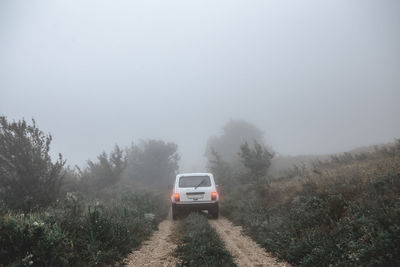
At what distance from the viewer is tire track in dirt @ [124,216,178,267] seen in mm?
4808

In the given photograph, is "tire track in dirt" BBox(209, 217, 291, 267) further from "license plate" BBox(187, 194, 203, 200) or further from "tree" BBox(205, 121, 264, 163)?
"tree" BBox(205, 121, 264, 163)

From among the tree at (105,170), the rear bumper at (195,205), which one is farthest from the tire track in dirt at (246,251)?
the tree at (105,170)

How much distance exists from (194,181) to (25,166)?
6.82 m

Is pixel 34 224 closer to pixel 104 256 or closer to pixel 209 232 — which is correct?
pixel 104 256

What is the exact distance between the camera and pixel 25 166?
10086 millimetres

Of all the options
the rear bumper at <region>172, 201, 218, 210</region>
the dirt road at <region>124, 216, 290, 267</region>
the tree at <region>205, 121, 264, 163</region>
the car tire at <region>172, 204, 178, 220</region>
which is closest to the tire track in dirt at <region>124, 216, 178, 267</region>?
the dirt road at <region>124, 216, 290, 267</region>

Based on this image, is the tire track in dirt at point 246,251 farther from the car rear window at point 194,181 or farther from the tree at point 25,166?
the tree at point 25,166

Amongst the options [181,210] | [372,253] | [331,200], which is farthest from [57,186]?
[372,253]

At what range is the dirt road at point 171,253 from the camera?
4.80m

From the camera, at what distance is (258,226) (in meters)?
7.43

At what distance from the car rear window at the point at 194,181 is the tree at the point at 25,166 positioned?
5.13 meters

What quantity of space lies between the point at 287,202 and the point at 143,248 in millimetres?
4785

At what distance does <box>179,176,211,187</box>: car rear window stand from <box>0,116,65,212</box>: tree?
5.13 meters

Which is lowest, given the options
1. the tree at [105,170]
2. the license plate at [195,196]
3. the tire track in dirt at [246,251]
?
the tire track in dirt at [246,251]
